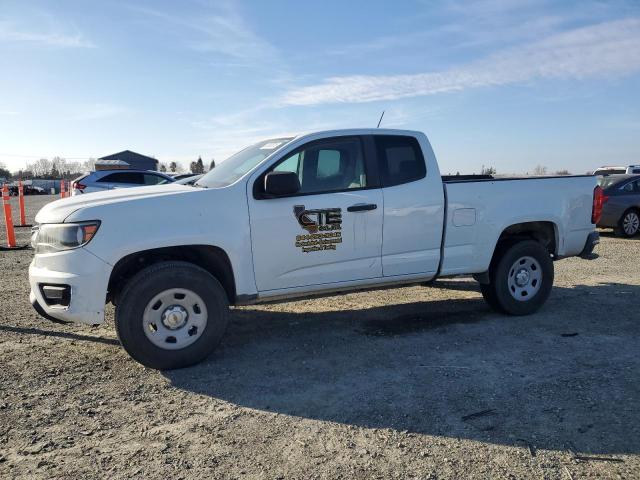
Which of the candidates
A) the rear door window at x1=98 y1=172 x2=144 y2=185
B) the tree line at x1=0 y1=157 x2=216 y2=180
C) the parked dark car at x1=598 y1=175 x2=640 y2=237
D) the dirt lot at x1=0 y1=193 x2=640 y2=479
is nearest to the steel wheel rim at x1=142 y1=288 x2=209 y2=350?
the dirt lot at x1=0 y1=193 x2=640 y2=479

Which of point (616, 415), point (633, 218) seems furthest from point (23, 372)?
point (633, 218)

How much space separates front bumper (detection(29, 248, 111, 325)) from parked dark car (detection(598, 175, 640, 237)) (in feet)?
39.2

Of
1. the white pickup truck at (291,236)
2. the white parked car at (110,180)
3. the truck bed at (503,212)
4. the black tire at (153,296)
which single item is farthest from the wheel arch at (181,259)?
the white parked car at (110,180)

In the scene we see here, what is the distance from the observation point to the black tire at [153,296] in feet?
13.1

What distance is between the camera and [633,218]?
12.3 meters

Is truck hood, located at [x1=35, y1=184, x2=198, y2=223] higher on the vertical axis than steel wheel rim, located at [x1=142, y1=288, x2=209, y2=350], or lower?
higher

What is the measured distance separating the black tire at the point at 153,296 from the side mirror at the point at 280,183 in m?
0.91

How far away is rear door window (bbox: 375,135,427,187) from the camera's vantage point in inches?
199

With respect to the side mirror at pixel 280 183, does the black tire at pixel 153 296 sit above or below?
below

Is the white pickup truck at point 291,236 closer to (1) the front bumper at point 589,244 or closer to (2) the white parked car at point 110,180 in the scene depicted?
(1) the front bumper at point 589,244

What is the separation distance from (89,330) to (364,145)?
3423 mm

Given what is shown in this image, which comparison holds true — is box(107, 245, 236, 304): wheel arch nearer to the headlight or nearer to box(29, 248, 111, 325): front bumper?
box(29, 248, 111, 325): front bumper

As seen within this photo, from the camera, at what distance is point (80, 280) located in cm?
390

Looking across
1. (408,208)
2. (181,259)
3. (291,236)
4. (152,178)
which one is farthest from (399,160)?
(152,178)
